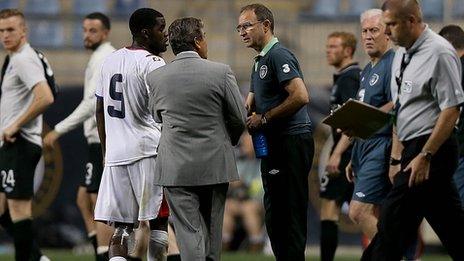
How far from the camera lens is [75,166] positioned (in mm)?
16516

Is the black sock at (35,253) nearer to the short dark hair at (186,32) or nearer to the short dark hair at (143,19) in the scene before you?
the short dark hair at (143,19)

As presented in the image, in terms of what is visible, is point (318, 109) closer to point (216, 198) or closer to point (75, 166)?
point (75, 166)

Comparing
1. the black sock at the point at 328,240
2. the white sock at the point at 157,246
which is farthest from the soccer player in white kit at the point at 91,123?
the black sock at the point at 328,240

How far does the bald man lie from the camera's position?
7.59m

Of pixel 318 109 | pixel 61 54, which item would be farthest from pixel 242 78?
pixel 61 54

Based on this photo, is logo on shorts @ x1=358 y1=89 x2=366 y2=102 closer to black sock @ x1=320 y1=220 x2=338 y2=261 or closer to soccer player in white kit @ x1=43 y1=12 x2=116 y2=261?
black sock @ x1=320 y1=220 x2=338 y2=261

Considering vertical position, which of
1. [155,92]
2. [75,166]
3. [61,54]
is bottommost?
[75,166]

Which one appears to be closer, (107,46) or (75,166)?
(107,46)

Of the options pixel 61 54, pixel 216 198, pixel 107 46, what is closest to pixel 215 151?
pixel 216 198

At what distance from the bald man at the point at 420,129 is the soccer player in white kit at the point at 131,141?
175 centimetres

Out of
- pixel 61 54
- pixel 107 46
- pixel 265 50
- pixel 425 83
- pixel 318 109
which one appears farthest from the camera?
pixel 61 54

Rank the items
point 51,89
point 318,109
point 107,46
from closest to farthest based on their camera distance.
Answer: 1. point 51,89
2. point 107,46
3. point 318,109

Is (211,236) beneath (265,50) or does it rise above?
beneath

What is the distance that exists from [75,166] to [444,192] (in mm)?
9351
